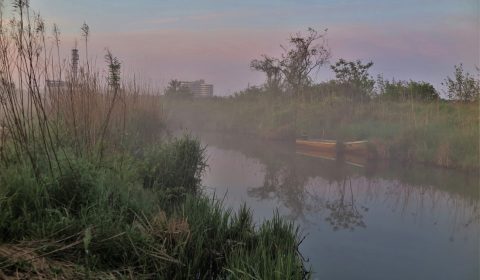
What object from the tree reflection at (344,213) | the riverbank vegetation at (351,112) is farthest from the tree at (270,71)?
the tree reflection at (344,213)

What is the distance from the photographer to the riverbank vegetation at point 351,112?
28.3ft

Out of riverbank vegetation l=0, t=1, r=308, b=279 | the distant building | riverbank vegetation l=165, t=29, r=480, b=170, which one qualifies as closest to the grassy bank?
riverbank vegetation l=165, t=29, r=480, b=170

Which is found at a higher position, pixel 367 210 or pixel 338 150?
pixel 338 150

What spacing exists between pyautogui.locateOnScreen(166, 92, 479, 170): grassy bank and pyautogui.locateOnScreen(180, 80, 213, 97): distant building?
4134 mm

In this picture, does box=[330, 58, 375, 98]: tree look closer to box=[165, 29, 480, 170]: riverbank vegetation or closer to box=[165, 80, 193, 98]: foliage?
box=[165, 29, 480, 170]: riverbank vegetation

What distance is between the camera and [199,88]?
24.1 metres

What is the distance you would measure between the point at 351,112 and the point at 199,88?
42.6ft

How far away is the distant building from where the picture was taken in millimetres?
23406

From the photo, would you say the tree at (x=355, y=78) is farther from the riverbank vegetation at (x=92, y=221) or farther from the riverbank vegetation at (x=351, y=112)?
the riverbank vegetation at (x=92, y=221)

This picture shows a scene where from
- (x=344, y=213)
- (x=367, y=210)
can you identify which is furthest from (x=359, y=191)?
(x=344, y=213)

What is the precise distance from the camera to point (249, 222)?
9.92ft

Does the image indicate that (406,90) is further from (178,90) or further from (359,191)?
(178,90)

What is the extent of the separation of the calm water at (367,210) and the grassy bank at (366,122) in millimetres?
773

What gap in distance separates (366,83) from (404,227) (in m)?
10.6
